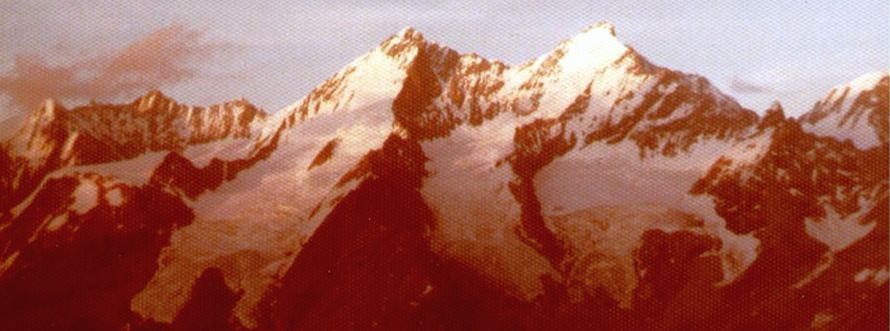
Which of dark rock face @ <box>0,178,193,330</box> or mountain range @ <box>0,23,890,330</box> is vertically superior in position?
dark rock face @ <box>0,178,193,330</box>

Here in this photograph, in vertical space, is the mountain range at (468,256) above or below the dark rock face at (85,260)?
below

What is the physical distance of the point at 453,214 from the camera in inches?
7589

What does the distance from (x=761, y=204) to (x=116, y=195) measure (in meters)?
92.3

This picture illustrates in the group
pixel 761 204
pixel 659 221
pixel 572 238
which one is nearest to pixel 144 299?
pixel 572 238

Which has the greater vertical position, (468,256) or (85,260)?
(85,260)

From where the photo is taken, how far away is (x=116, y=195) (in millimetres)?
195250

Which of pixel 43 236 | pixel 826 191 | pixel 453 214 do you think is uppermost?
pixel 43 236

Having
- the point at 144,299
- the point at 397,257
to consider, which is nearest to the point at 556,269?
the point at 397,257

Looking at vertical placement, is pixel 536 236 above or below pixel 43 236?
below

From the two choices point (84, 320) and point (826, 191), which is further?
point (826, 191)

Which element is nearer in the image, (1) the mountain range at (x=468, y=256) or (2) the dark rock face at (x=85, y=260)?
(1) the mountain range at (x=468, y=256)

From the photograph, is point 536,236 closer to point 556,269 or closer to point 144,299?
point 556,269

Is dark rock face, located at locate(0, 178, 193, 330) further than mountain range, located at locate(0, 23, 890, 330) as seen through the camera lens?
Yes

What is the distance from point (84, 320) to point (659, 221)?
7888 cm
